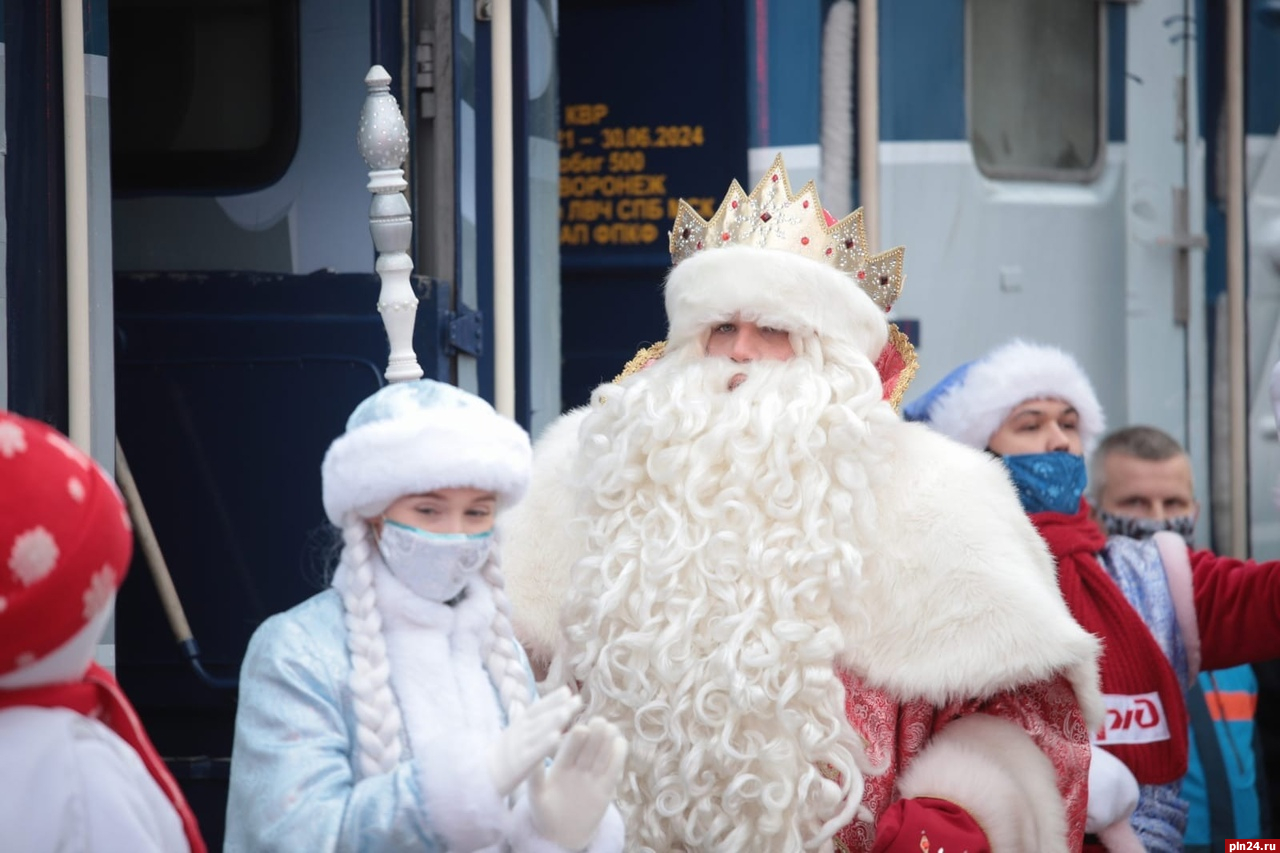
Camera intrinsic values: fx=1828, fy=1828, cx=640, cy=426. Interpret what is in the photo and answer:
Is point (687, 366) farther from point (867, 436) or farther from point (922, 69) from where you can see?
point (922, 69)

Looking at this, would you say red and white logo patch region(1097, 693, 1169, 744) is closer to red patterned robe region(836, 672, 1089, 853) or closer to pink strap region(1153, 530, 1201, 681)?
pink strap region(1153, 530, 1201, 681)

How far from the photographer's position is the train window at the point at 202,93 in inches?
189

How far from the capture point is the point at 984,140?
5.91 m

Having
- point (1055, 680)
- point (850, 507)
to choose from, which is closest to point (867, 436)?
point (850, 507)

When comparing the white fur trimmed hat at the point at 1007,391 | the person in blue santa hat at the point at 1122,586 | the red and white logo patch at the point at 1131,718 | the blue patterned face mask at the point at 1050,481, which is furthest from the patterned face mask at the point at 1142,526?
the red and white logo patch at the point at 1131,718

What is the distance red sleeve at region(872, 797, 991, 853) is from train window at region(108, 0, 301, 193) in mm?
2381

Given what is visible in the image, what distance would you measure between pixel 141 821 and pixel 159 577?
7.26 ft

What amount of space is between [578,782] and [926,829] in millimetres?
983

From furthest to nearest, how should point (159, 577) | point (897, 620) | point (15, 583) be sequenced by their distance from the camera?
point (159, 577), point (897, 620), point (15, 583)

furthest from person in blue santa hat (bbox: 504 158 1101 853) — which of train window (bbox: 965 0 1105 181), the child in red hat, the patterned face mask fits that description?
train window (bbox: 965 0 1105 181)

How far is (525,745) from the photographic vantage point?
8.84 ft

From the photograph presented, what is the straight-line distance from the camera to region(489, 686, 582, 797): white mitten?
269 cm

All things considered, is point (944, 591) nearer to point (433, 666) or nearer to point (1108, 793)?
point (1108, 793)

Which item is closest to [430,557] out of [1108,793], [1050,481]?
[1108,793]
